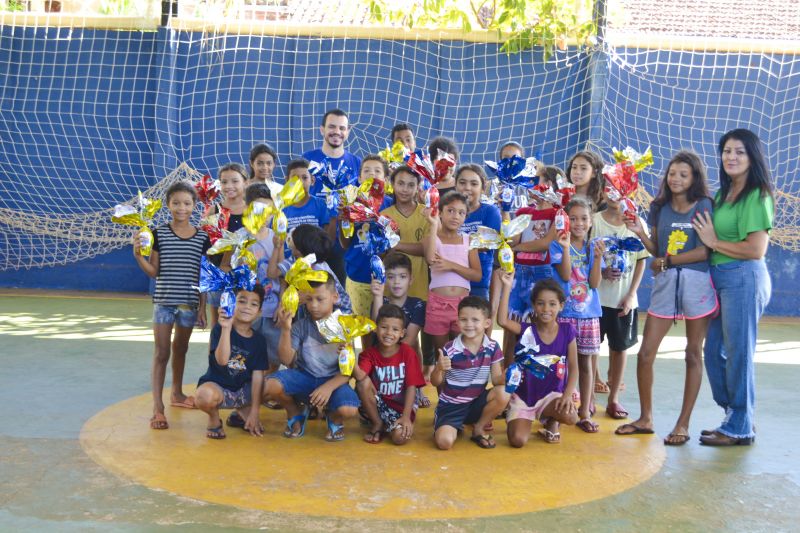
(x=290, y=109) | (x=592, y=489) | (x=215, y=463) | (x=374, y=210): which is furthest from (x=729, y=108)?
(x=215, y=463)

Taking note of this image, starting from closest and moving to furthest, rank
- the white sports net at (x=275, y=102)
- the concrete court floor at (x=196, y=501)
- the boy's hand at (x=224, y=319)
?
the concrete court floor at (x=196, y=501) < the boy's hand at (x=224, y=319) < the white sports net at (x=275, y=102)

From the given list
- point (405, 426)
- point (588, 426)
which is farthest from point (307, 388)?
point (588, 426)

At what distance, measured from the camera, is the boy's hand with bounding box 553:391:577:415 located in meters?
3.98

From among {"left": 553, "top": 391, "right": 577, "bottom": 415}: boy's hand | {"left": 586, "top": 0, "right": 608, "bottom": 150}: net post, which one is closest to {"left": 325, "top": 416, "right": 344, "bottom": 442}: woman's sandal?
{"left": 553, "top": 391, "right": 577, "bottom": 415}: boy's hand

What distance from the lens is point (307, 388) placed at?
4047 millimetres

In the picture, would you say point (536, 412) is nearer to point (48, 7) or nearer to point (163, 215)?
point (163, 215)

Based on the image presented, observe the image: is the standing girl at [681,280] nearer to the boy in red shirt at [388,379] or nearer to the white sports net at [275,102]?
the boy in red shirt at [388,379]

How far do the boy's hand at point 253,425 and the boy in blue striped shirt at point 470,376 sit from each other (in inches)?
31.5

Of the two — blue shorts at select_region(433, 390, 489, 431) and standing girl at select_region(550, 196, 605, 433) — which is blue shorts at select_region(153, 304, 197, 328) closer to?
blue shorts at select_region(433, 390, 489, 431)

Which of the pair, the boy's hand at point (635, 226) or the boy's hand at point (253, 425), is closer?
the boy's hand at point (253, 425)

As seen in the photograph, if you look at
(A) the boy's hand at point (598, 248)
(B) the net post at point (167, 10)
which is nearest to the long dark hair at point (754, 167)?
(A) the boy's hand at point (598, 248)

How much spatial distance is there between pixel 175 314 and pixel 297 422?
2.78ft

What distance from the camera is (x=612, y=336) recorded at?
4641 mm

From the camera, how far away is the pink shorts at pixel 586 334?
14.2 feet
